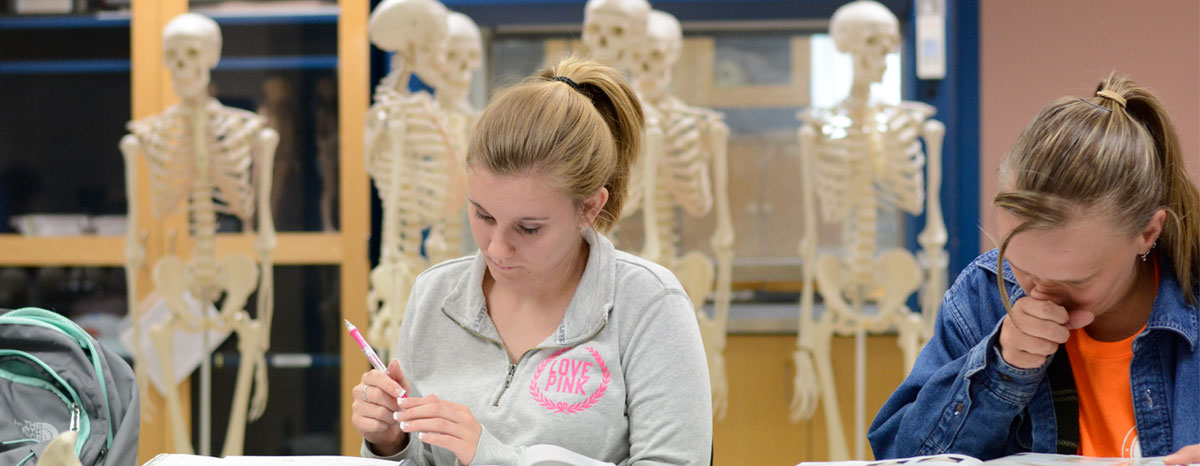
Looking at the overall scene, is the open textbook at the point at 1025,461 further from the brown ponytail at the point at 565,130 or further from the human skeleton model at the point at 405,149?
the human skeleton model at the point at 405,149

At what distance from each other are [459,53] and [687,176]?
2.65 ft

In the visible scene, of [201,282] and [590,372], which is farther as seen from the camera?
[201,282]

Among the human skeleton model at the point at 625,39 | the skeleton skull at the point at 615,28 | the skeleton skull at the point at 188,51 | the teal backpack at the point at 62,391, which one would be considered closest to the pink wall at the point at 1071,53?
the human skeleton model at the point at 625,39

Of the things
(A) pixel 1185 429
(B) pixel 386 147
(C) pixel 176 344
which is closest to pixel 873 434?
A: (A) pixel 1185 429

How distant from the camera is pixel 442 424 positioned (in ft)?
3.80

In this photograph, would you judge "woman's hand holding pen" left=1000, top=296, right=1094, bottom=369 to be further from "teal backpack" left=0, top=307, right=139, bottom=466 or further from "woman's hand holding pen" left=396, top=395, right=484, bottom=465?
"teal backpack" left=0, top=307, right=139, bottom=466

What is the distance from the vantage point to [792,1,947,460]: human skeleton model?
3021mm

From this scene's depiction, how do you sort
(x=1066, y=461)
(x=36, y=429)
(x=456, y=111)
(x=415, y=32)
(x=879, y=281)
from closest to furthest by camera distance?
(x=1066, y=461), (x=36, y=429), (x=415, y=32), (x=879, y=281), (x=456, y=111)

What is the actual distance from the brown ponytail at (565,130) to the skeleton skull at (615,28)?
159 cm

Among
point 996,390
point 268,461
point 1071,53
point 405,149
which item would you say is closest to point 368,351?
point 268,461

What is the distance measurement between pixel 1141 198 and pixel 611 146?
63 cm

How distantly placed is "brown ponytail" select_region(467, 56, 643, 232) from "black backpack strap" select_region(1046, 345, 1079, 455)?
617 mm

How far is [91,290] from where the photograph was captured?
3.91 m

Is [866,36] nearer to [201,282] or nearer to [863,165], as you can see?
[863,165]
